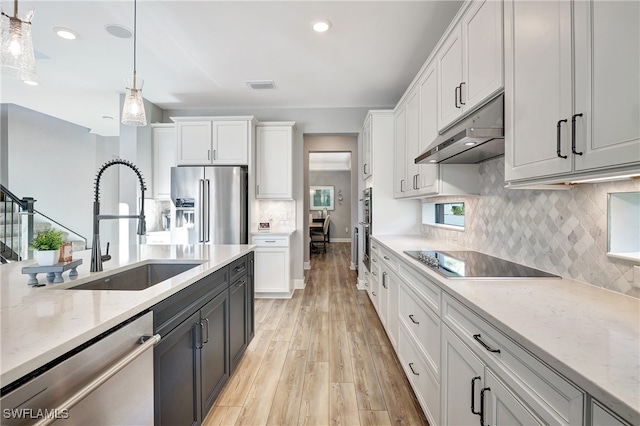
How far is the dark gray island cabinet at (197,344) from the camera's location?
116cm

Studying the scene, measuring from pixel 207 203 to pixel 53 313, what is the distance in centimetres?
302

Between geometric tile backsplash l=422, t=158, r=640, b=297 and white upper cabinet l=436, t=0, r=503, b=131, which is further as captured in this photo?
white upper cabinet l=436, t=0, r=503, b=131

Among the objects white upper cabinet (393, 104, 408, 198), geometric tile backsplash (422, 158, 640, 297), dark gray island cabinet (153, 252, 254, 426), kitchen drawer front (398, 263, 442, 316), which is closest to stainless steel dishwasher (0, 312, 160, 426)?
dark gray island cabinet (153, 252, 254, 426)

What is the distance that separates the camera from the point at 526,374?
0.80 metres

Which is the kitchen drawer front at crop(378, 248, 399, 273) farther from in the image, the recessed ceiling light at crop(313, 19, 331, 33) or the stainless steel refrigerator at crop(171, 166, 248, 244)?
the recessed ceiling light at crop(313, 19, 331, 33)

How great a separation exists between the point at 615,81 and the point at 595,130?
0.14m

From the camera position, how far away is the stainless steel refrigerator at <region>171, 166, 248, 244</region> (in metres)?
3.77

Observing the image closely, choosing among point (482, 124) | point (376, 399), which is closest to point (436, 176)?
point (482, 124)

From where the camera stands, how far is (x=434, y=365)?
1.49 metres

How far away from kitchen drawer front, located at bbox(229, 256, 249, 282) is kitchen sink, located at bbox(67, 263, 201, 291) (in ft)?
0.89


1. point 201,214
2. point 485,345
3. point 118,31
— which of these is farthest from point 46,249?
point 201,214

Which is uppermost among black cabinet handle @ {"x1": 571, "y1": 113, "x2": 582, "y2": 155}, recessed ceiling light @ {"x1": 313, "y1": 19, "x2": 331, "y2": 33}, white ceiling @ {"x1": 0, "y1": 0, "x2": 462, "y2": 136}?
white ceiling @ {"x1": 0, "y1": 0, "x2": 462, "y2": 136}

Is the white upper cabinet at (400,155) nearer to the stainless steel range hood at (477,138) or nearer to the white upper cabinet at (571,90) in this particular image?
the stainless steel range hood at (477,138)

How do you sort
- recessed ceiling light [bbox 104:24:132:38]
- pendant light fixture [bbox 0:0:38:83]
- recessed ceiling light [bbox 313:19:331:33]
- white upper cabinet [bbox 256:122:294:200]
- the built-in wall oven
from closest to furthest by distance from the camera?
pendant light fixture [bbox 0:0:38:83] < recessed ceiling light [bbox 313:19:331:33] < recessed ceiling light [bbox 104:24:132:38] < the built-in wall oven < white upper cabinet [bbox 256:122:294:200]
